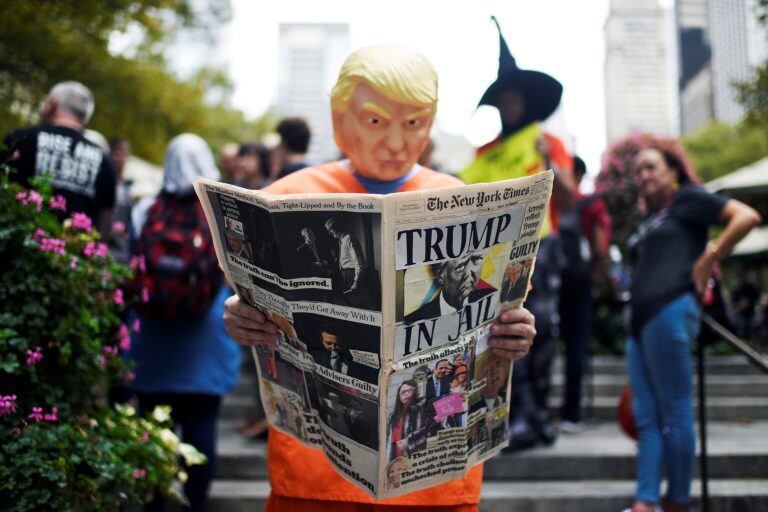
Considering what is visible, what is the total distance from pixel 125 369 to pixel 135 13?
7.77 meters

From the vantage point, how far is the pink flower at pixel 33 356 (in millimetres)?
1722

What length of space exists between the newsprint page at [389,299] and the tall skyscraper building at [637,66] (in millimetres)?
143958

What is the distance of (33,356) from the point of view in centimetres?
172

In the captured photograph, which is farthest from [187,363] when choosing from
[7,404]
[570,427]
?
[570,427]

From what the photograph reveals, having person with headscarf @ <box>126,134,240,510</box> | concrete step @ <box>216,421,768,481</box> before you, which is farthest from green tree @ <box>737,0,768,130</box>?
person with headscarf @ <box>126,134,240,510</box>

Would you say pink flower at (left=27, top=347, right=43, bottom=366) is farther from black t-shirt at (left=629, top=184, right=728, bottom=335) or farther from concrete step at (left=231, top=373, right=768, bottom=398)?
concrete step at (left=231, top=373, right=768, bottom=398)

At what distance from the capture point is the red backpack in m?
2.76

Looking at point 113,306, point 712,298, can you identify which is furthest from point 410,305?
point 712,298

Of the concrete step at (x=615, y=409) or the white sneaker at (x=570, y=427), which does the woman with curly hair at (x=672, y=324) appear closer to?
the white sneaker at (x=570, y=427)

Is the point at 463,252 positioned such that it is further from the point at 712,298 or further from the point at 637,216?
the point at 637,216

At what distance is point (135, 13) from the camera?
28.6ft

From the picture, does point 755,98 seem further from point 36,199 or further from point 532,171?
point 36,199

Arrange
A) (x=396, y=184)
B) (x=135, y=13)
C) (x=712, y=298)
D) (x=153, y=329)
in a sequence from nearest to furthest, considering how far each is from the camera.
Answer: (x=396, y=184) → (x=153, y=329) → (x=712, y=298) → (x=135, y=13)

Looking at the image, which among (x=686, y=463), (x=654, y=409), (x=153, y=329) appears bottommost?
(x=686, y=463)
